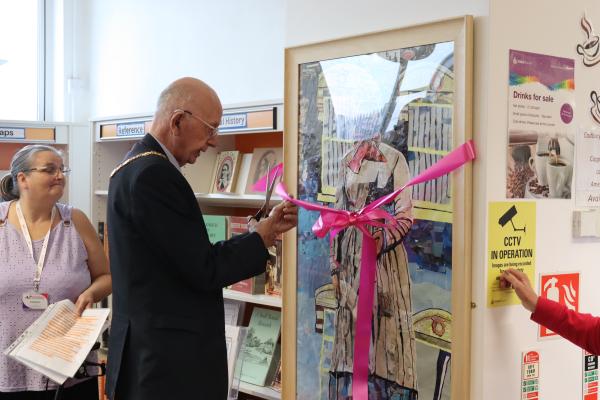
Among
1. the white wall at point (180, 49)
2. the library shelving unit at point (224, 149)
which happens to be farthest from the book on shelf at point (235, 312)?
the white wall at point (180, 49)

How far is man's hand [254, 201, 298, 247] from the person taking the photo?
2.12 m

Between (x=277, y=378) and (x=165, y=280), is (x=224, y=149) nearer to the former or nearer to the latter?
(x=277, y=378)

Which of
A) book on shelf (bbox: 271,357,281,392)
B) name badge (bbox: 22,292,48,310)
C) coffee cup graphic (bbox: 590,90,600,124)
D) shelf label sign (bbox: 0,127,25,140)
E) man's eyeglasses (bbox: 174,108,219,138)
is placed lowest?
book on shelf (bbox: 271,357,281,392)

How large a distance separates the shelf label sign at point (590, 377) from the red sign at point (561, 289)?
163 millimetres

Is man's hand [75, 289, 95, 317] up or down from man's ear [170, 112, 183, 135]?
down

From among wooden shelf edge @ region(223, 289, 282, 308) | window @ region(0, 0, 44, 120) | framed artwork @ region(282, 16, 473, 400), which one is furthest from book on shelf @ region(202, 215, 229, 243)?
window @ region(0, 0, 44, 120)

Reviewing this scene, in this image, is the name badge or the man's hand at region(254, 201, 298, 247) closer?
the man's hand at region(254, 201, 298, 247)

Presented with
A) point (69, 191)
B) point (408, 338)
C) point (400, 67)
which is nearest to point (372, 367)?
point (408, 338)

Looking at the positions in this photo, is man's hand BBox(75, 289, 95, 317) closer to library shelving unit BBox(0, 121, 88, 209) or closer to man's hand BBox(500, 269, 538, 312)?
man's hand BBox(500, 269, 538, 312)

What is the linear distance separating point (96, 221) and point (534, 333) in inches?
118

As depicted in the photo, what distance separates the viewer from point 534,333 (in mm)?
1951

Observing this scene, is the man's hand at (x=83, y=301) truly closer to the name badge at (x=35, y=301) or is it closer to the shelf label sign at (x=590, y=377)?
the name badge at (x=35, y=301)

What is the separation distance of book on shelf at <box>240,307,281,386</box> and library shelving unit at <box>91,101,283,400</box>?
0.16ft

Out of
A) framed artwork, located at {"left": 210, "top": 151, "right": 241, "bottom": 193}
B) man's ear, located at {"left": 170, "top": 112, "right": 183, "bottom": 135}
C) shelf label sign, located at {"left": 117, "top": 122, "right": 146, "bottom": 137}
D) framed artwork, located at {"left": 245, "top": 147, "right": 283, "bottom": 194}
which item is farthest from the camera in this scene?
shelf label sign, located at {"left": 117, "top": 122, "right": 146, "bottom": 137}
